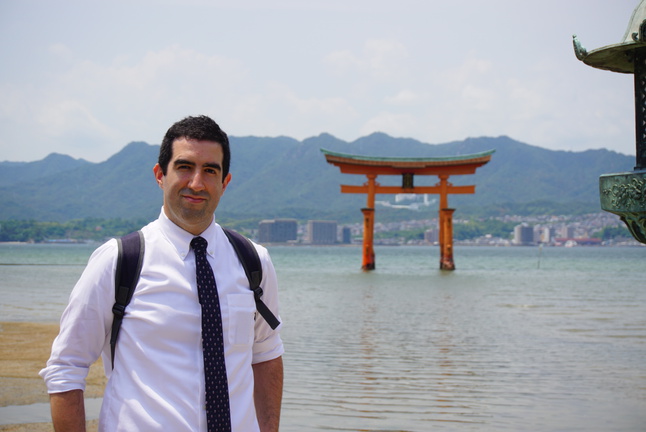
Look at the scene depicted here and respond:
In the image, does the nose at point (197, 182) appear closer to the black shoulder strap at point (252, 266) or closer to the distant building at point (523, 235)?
the black shoulder strap at point (252, 266)

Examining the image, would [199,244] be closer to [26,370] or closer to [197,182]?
[197,182]

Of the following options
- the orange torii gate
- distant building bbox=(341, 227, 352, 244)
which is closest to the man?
the orange torii gate

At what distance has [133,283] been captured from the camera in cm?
209

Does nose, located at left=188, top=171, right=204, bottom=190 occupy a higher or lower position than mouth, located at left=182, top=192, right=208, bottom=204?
higher

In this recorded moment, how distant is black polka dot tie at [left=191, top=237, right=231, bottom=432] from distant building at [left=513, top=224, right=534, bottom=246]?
5423 inches

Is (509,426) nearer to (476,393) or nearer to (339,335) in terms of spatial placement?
(476,393)

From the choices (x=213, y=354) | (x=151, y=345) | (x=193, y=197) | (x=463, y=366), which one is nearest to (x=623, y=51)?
(x=193, y=197)

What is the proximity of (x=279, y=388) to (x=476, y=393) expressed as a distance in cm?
491

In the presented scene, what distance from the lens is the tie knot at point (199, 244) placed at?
2188 millimetres

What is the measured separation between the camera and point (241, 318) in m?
2.20

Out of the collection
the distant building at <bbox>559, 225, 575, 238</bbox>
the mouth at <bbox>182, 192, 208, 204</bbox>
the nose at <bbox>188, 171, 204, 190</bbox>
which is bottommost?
the distant building at <bbox>559, 225, 575, 238</bbox>

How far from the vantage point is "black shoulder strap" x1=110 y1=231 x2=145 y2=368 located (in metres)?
2.08

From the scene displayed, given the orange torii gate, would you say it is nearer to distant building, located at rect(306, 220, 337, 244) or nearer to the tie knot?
the tie knot

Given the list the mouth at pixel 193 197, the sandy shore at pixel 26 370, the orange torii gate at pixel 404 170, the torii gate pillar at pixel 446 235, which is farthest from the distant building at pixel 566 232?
the mouth at pixel 193 197
